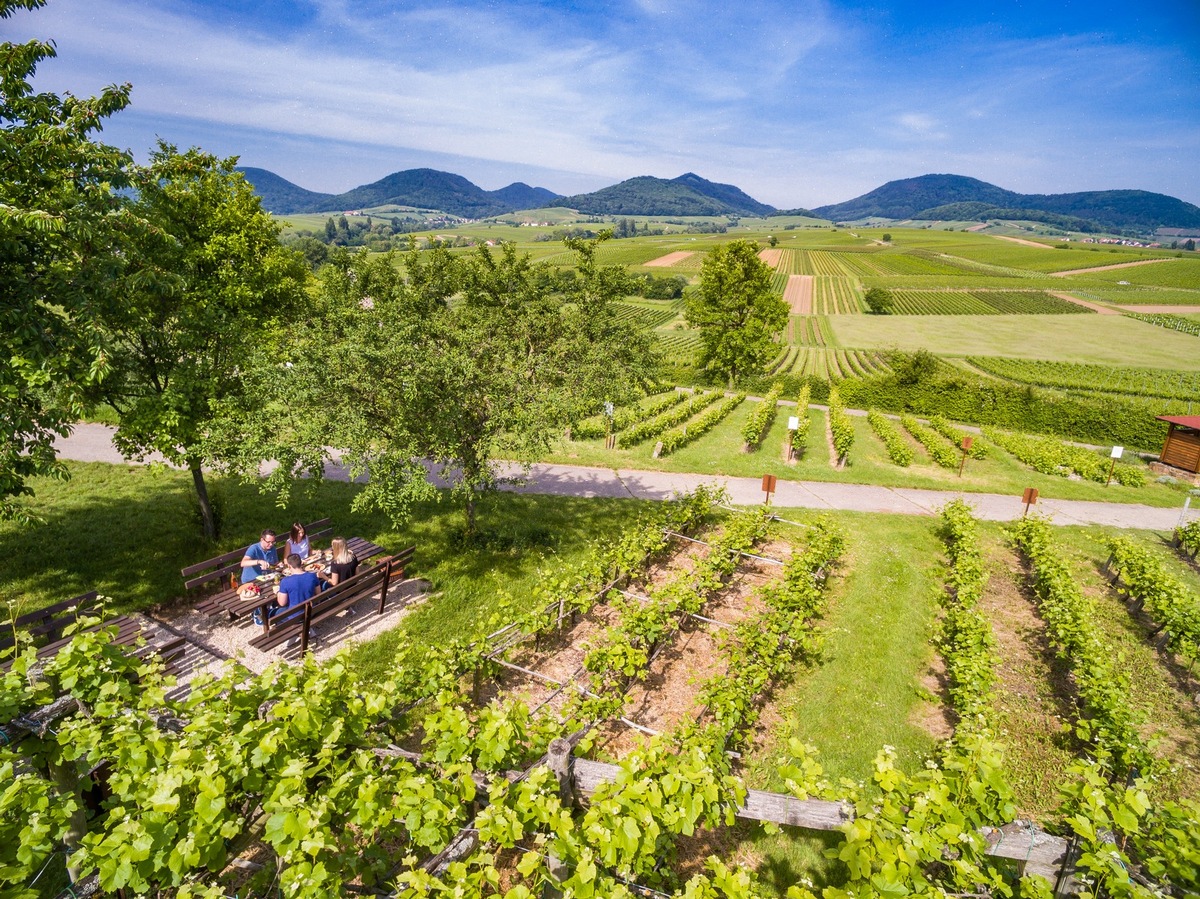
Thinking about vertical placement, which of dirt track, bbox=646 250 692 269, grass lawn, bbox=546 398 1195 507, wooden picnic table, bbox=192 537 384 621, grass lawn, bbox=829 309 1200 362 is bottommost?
grass lawn, bbox=546 398 1195 507

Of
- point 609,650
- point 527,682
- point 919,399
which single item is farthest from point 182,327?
point 919,399

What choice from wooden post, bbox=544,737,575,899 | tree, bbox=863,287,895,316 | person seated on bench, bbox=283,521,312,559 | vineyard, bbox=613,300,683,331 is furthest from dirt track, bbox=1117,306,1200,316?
person seated on bench, bbox=283,521,312,559

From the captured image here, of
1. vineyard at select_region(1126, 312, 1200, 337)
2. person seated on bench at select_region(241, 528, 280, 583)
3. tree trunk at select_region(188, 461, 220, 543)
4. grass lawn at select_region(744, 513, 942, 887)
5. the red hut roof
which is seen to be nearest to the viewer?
grass lawn at select_region(744, 513, 942, 887)

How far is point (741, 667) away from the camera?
23.2ft

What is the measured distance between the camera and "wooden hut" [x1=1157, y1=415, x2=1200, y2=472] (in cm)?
1970

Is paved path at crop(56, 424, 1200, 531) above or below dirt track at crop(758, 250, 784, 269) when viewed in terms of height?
below

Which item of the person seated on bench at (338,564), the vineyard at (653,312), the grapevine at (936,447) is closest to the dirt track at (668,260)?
the vineyard at (653,312)

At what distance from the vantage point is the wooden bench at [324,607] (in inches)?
295

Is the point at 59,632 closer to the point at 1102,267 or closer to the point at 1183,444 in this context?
the point at 1183,444

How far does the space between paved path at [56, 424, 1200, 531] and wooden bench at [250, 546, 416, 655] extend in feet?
20.4

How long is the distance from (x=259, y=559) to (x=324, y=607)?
1512 millimetres

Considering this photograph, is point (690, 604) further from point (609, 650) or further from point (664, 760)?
point (664, 760)

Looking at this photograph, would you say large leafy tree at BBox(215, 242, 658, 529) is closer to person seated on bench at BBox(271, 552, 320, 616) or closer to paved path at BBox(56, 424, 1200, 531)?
person seated on bench at BBox(271, 552, 320, 616)

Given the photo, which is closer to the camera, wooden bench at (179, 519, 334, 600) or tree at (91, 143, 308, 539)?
tree at (91, 143, 308, 539)
